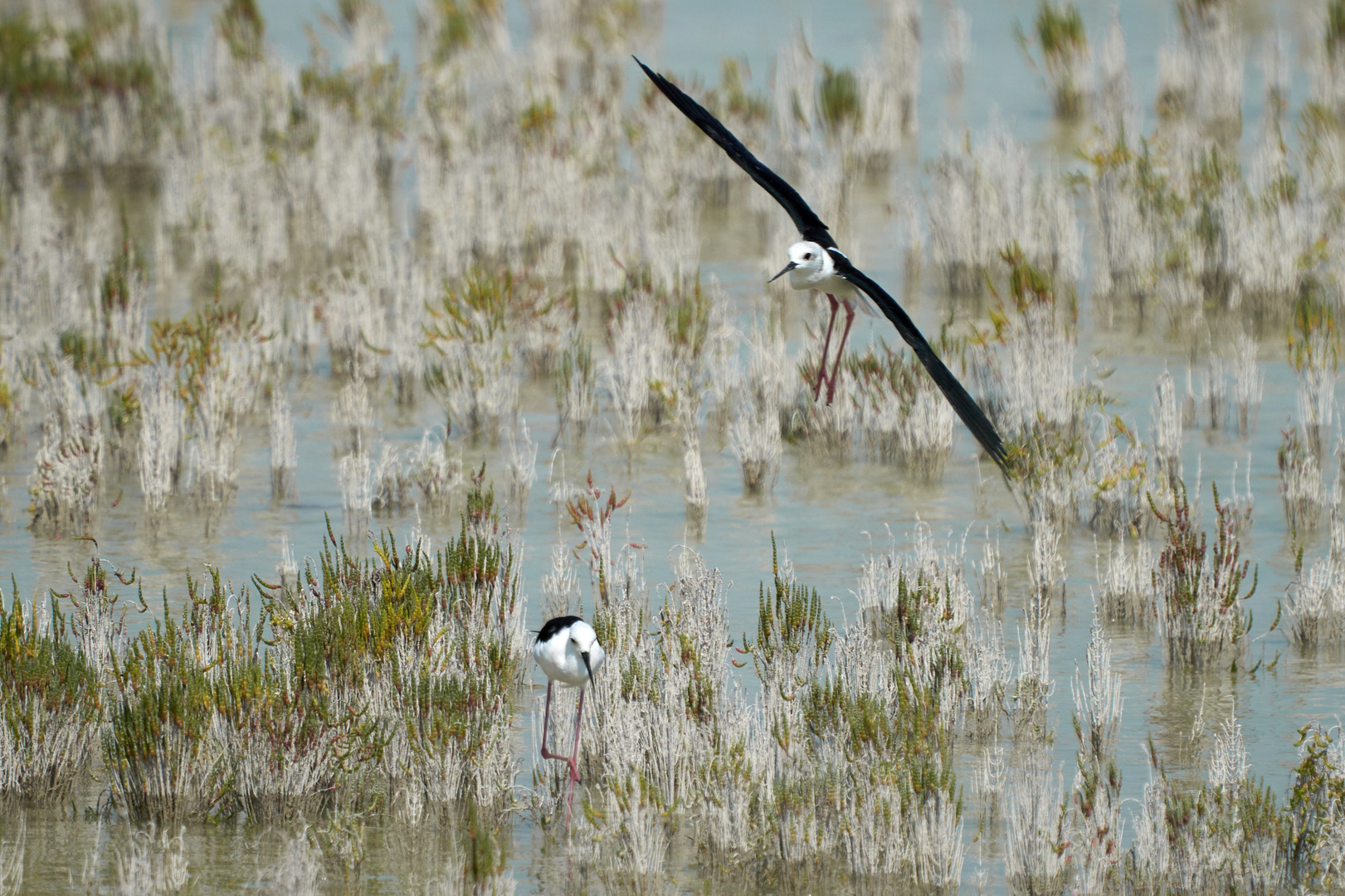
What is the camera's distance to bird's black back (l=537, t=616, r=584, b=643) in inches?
221

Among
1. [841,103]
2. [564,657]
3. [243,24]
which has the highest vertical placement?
[243,24]

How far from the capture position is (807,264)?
7.94 m

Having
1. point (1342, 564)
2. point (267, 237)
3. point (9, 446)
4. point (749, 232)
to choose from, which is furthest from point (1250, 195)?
point (9, 446)

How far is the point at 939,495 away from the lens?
9305mm

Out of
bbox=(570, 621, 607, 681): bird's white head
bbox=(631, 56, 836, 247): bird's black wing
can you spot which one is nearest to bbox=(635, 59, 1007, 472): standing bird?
bbox=(631, 56, 836, 247): bird's black wing

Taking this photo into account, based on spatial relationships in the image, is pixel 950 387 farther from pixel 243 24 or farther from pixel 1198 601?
pixel 243 24

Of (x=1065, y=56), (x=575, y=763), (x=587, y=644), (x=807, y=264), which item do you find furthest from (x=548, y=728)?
(x=1065, y=56)

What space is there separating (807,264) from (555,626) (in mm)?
2764

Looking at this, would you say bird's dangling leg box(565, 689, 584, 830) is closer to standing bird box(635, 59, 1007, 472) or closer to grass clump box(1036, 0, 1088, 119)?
standing bird box(635, 59, 1007, 472)

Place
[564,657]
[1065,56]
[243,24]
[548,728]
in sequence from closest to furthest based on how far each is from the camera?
[564,657]
[548,728]
[1065,56]
[243,24]

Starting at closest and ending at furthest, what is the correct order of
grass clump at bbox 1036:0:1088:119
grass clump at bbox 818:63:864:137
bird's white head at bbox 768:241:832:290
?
bird's white head at bbox 768:241:832:290 < grass clump at bbox 818:63:864:137 < grass clump at bbox 1036:0:1088:119

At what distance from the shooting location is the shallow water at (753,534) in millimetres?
5750

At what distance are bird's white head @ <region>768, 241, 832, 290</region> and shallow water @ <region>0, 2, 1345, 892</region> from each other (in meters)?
1.13

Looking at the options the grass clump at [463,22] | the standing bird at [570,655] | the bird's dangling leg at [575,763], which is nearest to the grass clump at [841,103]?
the grass clump at [463,22]
